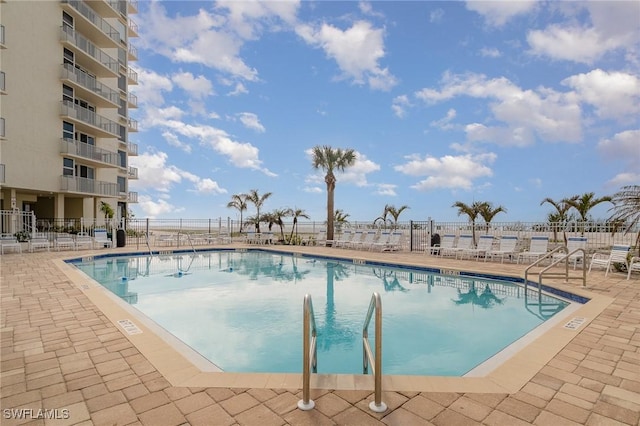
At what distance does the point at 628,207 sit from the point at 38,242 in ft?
67.4

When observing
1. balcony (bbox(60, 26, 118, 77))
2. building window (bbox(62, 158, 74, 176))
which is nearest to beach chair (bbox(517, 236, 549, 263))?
building window (bbox(62, 158, 74, 176))

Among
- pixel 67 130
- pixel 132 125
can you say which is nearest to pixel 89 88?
pixel 67 130

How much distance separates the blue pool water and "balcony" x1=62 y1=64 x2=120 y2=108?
1587 cm

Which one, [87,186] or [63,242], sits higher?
[87,186]

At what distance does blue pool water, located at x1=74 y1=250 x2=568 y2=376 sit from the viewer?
445cm

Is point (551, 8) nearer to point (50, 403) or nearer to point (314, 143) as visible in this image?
point (314, 143)

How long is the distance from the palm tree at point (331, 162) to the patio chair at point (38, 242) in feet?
42.4

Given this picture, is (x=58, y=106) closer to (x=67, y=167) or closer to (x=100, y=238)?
(x=67, y=167)

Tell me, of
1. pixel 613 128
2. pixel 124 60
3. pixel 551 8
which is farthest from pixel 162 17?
pixel 124 60

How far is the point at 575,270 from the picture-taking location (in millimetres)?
9164

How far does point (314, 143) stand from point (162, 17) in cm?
991

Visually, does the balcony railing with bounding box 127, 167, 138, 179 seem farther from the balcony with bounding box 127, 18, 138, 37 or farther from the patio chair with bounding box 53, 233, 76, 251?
the patio chair with bounding box 53, 233, 76, 251

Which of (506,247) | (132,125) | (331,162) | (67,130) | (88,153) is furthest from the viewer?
(132,125)

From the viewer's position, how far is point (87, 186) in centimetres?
2269
